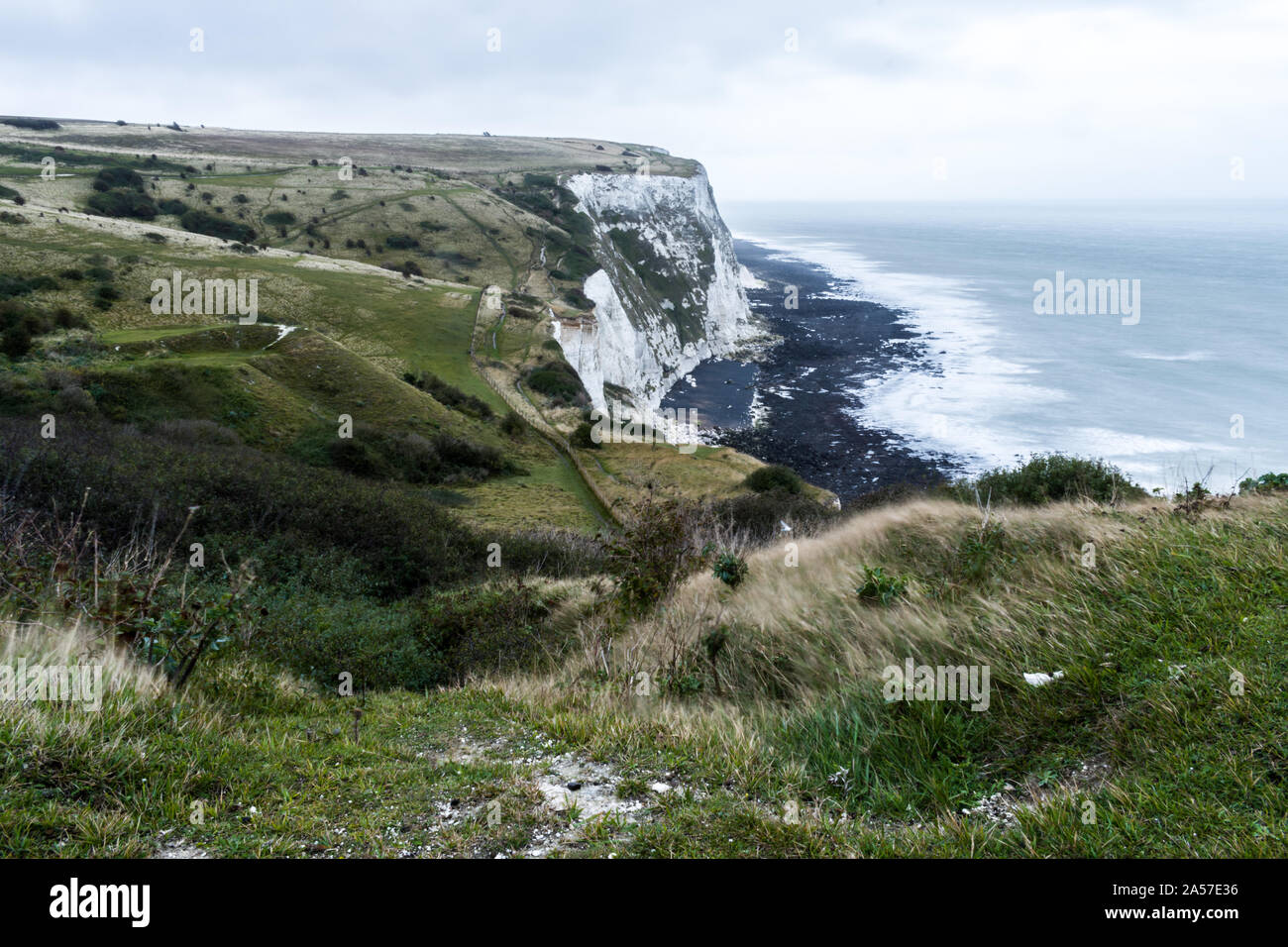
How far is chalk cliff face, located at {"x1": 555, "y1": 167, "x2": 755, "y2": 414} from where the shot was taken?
69625mm

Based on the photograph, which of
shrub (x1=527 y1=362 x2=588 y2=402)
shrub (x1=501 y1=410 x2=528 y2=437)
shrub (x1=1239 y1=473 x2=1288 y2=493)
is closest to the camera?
shrub (x1=1239 y1=473 x2=1288 y2=493)

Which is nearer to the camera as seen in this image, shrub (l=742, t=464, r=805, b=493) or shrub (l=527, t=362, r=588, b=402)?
shrub (l=742, t=464, r=805, b=493)

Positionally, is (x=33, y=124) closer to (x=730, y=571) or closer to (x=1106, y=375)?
(x=730, y=571)

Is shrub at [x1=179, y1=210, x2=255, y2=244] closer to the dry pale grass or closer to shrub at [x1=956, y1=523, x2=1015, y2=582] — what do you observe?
the dry pale grass

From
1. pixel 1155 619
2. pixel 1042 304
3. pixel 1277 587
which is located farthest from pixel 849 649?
pixel 1042 304

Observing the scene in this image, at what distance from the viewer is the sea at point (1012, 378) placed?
179 ft

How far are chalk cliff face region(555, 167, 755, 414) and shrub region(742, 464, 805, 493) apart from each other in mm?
24981

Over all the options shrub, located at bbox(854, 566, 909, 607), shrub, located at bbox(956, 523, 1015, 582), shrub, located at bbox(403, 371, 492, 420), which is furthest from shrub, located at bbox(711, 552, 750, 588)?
shrub, located at bbox(403, 371, 492, 420)

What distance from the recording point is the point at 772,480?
35.9 metres

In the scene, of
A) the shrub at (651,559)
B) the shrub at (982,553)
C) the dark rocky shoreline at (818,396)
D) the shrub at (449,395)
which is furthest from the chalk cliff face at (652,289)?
the shrub at (982,553)

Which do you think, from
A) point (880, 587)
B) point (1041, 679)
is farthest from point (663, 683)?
point (1041, 679)

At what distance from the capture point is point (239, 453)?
2223cm

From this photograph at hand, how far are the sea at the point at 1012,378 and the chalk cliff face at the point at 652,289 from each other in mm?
5120

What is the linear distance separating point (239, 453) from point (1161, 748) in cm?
2476
